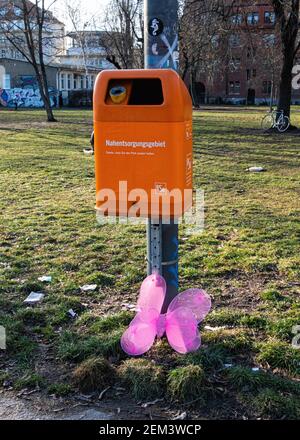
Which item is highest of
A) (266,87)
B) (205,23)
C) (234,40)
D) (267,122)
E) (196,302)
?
(205,23)

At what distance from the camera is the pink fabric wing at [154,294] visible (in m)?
3.36

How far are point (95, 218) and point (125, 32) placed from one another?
4094 centimetres

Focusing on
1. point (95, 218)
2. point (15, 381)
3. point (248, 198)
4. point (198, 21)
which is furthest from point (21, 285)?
point (198, 21)

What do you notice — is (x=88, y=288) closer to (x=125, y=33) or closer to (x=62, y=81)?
(x=125, y=33)

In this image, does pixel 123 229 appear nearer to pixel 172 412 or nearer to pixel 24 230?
pixel 24 230

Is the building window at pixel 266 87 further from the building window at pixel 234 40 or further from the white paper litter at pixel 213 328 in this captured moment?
the white paper litter at pixel 213 328

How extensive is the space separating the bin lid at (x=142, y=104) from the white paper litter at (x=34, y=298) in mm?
1805

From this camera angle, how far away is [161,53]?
127 inches

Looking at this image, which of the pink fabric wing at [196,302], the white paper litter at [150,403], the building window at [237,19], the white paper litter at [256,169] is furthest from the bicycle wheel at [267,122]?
the white paper litter at [150,403]

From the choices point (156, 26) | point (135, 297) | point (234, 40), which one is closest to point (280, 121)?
point (234, 40)

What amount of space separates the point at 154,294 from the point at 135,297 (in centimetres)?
100

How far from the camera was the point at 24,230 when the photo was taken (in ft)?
21.5

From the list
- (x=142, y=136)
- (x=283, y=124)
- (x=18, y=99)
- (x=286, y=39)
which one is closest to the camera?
(x=142, y=136)

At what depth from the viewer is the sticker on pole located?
3160mm
